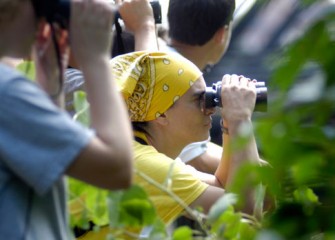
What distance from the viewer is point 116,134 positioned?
1.78m

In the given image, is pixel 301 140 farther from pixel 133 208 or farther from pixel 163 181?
pixel 163 181

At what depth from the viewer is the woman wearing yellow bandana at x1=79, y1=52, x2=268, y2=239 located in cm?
334

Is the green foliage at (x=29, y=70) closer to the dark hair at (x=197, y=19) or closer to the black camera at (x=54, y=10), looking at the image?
the black camera at (x=54, y=10)

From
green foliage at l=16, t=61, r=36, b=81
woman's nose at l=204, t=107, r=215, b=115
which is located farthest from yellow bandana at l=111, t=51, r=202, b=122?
green foliage at l=16, t=61, r=36, b=81

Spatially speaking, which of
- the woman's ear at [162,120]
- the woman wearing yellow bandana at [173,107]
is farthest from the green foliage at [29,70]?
the woman's ear at [162,120]

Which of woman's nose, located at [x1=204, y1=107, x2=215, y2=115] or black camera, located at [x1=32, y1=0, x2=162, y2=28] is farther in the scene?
woman's nose, located at [x1=204, y1=107, x2=215, y2=115]

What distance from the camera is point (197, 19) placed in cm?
487

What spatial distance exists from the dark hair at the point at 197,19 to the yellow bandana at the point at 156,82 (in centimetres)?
116

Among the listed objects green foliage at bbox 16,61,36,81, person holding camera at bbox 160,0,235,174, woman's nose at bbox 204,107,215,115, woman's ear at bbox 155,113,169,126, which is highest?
green foliage at bbox 16,61,36,81

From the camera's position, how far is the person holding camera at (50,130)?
1.75m

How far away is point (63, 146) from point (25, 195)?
0.56ft

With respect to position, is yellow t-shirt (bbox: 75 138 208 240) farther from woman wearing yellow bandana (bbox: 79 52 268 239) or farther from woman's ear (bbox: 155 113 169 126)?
woman's ear (bbox: 155 113 169 126)

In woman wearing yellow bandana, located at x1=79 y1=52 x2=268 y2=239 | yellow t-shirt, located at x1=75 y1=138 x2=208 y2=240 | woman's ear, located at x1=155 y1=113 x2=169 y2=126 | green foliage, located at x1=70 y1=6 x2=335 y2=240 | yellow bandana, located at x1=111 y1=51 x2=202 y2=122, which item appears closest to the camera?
green foliage, located at x1=70 y1=6 x2=335 y2=240

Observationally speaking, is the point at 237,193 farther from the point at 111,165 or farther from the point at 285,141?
the point at 111,165
